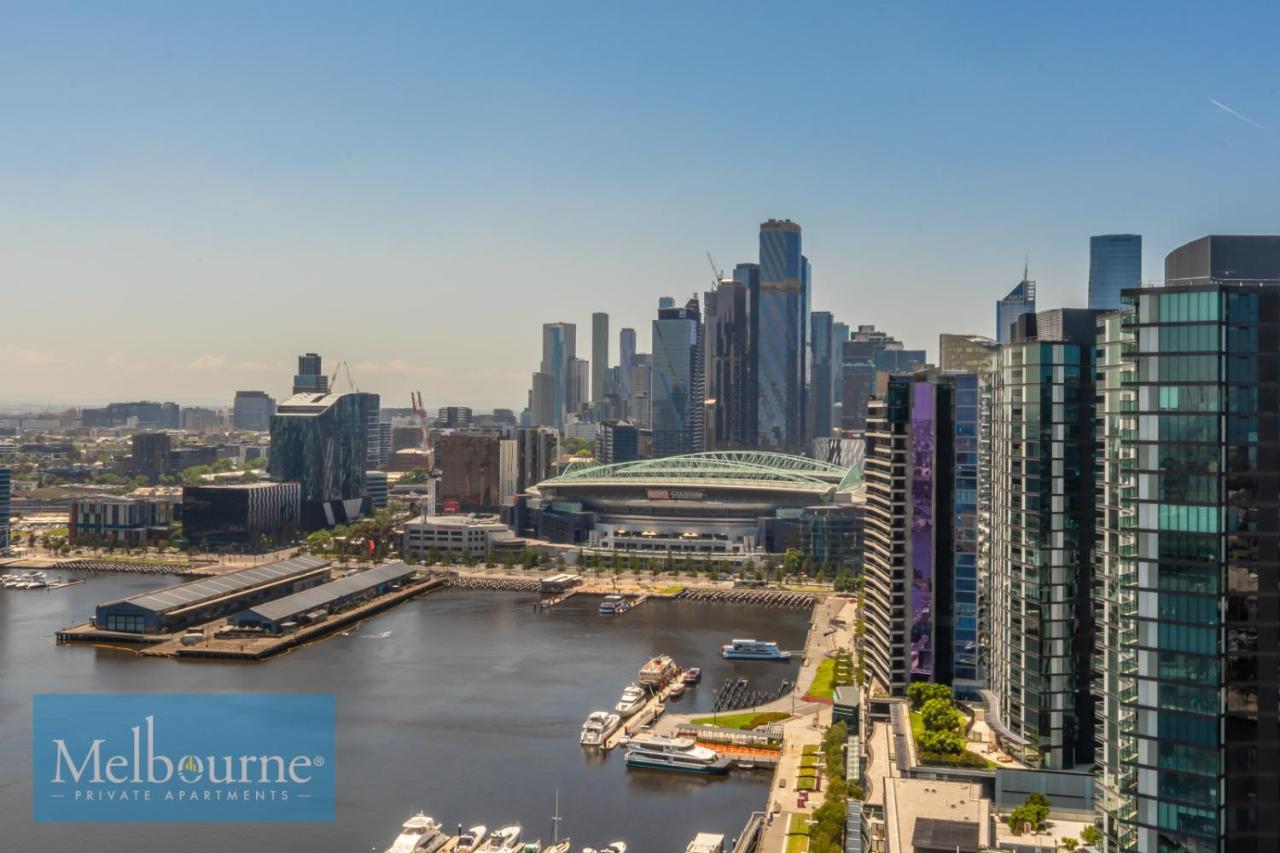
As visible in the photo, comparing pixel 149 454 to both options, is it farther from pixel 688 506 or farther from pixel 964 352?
pixel 964 352

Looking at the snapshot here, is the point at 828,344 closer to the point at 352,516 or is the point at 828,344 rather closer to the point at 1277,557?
the point at 352,516

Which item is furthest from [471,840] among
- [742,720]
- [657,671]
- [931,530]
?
[657,671]

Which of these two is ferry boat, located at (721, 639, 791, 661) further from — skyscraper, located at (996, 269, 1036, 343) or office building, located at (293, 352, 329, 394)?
office building, located at (293, 352, 329, 394)

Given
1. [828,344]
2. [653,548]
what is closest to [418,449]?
[828,344]

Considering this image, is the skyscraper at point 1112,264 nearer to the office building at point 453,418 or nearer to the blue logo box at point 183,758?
the blue logo box at point 183,758

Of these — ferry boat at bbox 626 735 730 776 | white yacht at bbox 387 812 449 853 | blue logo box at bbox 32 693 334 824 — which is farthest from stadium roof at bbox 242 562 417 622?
white yacht at bbox 387 812 449 853

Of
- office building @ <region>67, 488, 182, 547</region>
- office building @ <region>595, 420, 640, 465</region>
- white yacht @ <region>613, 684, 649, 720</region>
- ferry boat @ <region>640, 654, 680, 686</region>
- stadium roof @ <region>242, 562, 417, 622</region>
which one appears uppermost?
office building @ <region>595, 420, 640, 465</region>
